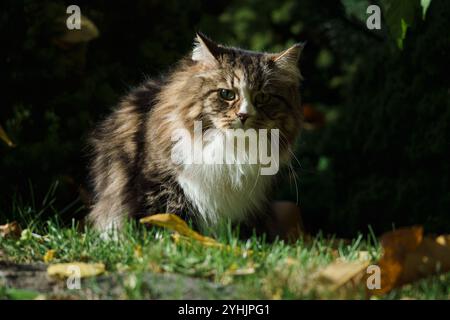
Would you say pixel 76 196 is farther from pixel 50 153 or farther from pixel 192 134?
pixel 192 134

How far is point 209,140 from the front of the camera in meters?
4.45

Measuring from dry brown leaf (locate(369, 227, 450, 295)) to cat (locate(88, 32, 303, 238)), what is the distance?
1.29 meters

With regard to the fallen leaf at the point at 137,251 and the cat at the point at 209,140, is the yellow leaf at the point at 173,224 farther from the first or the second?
→ the cat at the point at 209,140

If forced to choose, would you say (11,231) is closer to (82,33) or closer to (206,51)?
(206,51)

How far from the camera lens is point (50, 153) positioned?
5.41 metres

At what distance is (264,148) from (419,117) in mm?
1714

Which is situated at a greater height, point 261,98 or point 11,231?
point 261,98

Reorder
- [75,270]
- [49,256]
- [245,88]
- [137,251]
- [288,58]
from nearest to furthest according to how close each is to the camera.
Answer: [75,270] → [137,251] → [49,256] → [245,88] → [288,58]

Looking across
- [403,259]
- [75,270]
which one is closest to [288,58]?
[403,259]

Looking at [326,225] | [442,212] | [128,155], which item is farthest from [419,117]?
[128,155]

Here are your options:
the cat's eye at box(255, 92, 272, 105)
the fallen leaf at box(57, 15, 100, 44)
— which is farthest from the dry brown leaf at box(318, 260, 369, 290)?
the fallen leaf at box(57, 15, 100, 44)

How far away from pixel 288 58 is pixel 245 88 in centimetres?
39

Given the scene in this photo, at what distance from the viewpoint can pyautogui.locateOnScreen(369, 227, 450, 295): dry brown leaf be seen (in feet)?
10.8

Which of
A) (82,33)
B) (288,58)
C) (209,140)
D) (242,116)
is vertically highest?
(82,33)
